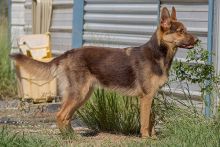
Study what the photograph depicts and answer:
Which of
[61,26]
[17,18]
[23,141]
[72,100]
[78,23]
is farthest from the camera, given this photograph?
[17,18]

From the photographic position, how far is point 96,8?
13062mm

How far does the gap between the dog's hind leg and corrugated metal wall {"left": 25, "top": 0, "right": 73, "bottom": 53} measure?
5155 millimetres

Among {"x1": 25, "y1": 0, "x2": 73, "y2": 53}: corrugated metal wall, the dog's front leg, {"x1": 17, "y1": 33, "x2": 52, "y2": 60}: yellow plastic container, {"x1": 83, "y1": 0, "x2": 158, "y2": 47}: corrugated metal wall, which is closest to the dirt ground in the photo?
the dog's front leg

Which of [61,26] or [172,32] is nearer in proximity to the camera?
[172,32]

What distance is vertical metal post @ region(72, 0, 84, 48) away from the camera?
43.9 ft

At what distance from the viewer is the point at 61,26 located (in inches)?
576

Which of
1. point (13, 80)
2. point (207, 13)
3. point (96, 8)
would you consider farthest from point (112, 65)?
point (13, 80)

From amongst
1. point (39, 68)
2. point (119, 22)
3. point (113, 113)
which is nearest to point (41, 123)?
point (39, 68)

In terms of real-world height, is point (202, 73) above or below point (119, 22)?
below

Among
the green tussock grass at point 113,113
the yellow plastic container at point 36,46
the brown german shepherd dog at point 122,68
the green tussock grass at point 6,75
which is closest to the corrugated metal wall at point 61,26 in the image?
the yellow plastic container at point 36,46

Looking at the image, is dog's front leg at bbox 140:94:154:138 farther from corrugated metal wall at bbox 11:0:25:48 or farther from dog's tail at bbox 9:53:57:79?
corrugated metal wall at bbox 11:0:25:48

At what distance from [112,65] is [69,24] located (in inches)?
212

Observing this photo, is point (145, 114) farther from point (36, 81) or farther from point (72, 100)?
point (36, 81)

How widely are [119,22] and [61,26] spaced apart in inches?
99.1
